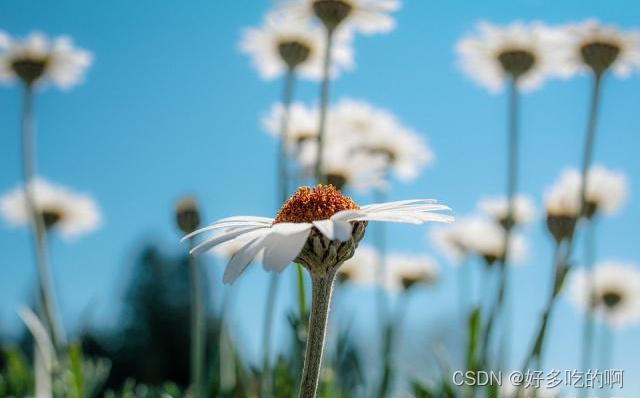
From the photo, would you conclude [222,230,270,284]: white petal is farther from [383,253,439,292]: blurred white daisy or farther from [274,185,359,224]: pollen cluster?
[383,253,439,292]: blurred white daisy

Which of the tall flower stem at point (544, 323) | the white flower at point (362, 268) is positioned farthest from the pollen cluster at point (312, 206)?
the white flower at point (362, 268)

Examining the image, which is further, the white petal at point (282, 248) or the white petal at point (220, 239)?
the white petal at point (220, 239)

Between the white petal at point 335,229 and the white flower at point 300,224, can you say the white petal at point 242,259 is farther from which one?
the white petal at point 335,229

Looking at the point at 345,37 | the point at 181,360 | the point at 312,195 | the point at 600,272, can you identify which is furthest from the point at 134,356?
the point at 312,195

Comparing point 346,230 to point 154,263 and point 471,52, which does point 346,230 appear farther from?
point 154,263

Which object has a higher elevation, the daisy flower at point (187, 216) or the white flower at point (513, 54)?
the white flower at point (513, 54)

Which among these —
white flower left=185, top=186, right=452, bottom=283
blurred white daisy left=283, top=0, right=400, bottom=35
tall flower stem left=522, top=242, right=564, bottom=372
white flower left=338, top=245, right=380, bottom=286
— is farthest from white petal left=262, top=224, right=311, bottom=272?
white flower left=338, top=245, right=380, bottom=286
